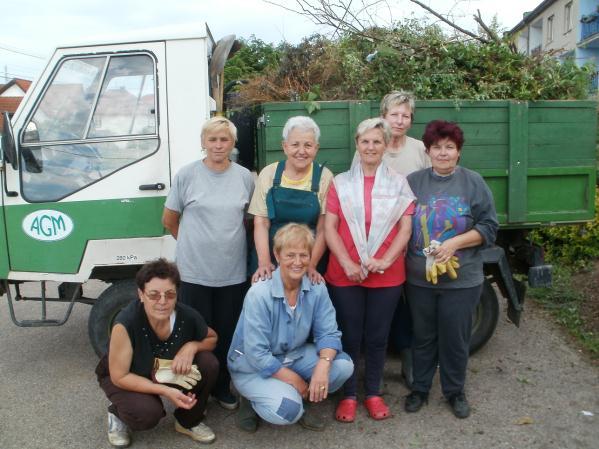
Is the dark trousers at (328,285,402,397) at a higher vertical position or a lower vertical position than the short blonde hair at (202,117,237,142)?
lower

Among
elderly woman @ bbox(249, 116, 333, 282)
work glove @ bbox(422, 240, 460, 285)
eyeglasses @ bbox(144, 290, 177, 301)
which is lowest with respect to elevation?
eyeglasses @ bbox(144, 290, 177, 301)

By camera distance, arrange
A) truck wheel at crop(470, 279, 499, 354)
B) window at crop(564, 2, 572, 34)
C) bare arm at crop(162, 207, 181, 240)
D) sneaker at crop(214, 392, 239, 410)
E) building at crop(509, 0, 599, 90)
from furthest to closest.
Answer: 1. window at crop(564, 2, 572, 34)
2. building at crop(509, 0, 599, 90)
3. truck wheel at crop(470, 279, 499, 354)
4. sneaker at crop(214, 392, 239, 410)
5. bare arm at crop(162, 207, 181, 240)

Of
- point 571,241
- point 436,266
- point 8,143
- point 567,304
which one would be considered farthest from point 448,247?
point 571,241

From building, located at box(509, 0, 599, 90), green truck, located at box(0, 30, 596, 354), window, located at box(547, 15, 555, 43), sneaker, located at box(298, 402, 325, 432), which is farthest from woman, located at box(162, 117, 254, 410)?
window, located at box(547, 15, 555, 43)

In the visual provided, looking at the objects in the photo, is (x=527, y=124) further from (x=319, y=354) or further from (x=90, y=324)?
(x=90, y=324)

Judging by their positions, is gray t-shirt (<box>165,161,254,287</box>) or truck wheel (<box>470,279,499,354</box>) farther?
truck wheel (<box>470,279,499,354</box>)

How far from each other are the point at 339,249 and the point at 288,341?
59cm

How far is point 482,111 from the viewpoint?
157 inches

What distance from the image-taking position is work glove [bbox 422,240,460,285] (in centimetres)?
331

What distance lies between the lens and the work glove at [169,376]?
3.22m

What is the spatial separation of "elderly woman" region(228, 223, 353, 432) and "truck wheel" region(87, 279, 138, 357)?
1.05m

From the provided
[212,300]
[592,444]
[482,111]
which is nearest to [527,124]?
[482,111]

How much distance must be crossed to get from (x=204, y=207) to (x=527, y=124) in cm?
226

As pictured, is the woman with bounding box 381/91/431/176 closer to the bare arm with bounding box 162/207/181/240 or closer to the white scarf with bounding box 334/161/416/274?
the white scarf with bounding box 334/161/416/274
